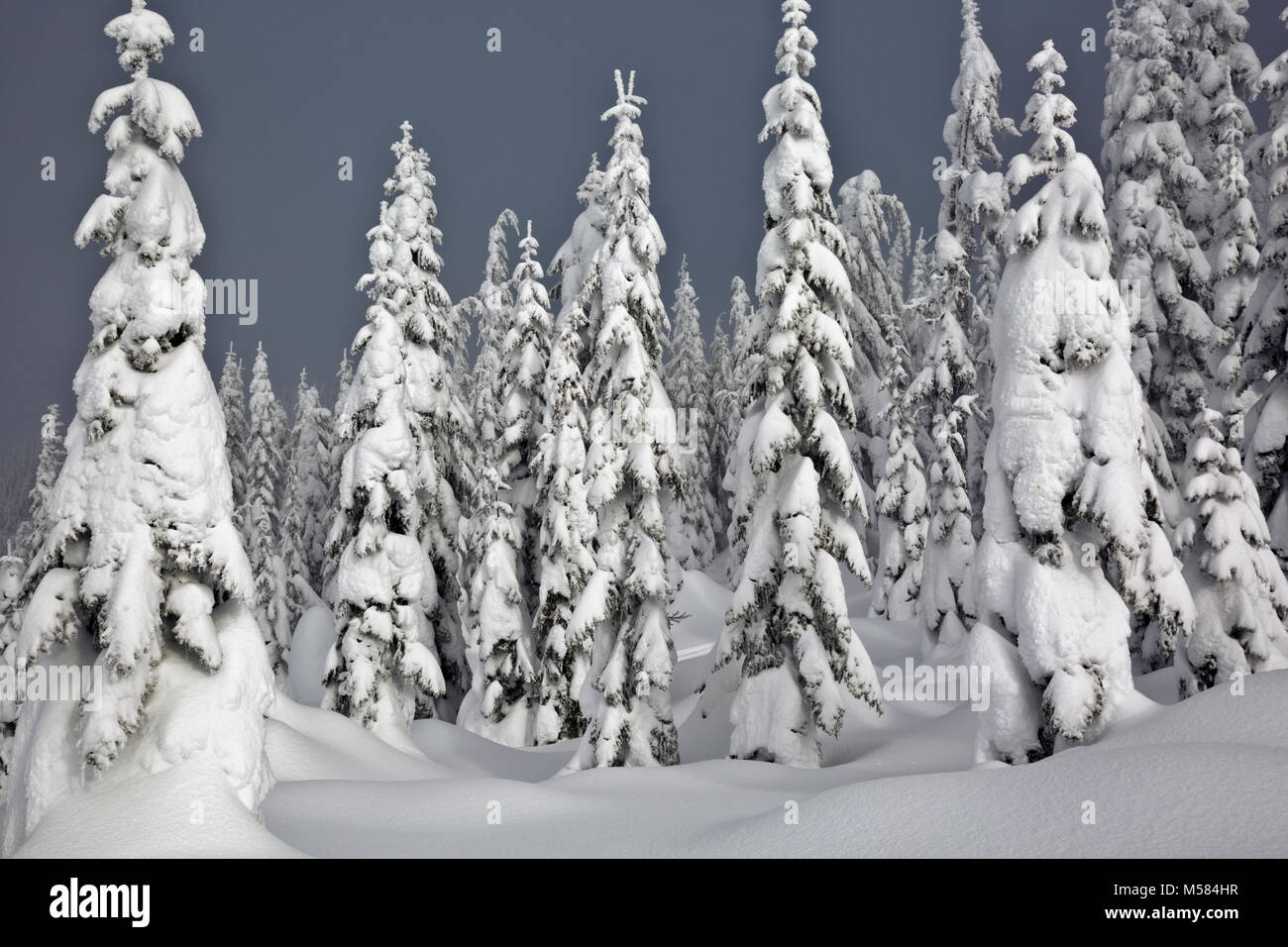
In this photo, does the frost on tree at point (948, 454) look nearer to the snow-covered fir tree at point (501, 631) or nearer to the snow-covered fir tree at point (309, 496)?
the snow-covered fir tree at point (501, 631)

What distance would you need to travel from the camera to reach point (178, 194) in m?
11.2

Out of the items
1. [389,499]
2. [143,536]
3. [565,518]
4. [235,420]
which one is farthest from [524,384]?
[235,420]

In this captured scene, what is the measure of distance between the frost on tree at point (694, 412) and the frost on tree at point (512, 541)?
30457 millimetres

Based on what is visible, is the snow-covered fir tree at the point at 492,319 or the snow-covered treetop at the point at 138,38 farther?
the snow-covered fir tree at the point at 492,319

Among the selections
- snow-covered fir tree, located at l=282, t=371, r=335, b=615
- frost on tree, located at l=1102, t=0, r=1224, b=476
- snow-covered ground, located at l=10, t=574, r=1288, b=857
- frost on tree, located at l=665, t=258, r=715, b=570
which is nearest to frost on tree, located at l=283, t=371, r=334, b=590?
snow-covered fir tree, located at l=282, t=371, r=335, b=615

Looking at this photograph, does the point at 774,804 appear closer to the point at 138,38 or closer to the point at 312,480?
the point at 138,38

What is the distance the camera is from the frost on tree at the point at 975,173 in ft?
94.3

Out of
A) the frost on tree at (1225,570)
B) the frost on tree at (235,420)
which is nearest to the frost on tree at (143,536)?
the frost on tree at (1225,570)

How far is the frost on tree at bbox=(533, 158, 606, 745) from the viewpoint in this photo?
24.9 metres

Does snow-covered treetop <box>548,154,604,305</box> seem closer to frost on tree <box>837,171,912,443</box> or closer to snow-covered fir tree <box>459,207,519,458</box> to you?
snow-covered fir tree <box>459,207,519,458</box>

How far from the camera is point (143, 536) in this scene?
1041cm

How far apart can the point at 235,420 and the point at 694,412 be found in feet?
91.5

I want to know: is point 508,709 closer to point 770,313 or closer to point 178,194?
point 770,313

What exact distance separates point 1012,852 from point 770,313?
38.7 ft
